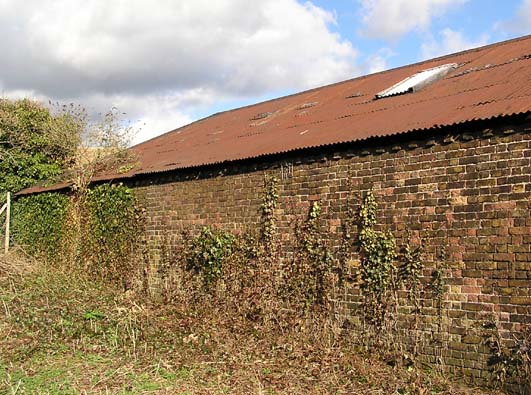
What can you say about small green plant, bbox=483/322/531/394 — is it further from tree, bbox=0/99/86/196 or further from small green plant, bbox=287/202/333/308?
tree, bbox=0/99/86/196

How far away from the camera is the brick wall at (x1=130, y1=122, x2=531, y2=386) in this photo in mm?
6117

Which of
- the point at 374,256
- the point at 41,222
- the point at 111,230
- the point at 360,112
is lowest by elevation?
the point at 374,256

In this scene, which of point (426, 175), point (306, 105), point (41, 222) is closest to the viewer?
point (426, 175)

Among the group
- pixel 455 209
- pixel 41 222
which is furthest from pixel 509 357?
pixel 41 222

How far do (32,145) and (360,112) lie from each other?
10378 mm

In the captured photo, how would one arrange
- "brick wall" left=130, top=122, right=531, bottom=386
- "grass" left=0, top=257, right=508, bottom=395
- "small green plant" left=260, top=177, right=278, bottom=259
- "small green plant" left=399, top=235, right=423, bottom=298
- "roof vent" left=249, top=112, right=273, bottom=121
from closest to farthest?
"brick wall" left=130, top=122, right=531, bottom=386, "grass" left=0, top=257, right=508, bottom=395, "small green plant" left=399, top=235, right=423, bottom=298, "small green plant" left=260, top=177, right=278, bottom=259, "roof vent" left=249, top=112, right=273, bottom=121

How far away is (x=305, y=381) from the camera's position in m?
6.40

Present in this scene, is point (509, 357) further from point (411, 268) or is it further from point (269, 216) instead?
point (269, 216)

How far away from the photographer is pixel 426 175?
686cm

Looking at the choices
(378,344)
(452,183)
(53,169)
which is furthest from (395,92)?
(53,169)

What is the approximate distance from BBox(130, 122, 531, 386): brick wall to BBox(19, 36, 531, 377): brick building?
12 mm

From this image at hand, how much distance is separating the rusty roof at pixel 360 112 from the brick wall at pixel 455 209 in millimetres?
258

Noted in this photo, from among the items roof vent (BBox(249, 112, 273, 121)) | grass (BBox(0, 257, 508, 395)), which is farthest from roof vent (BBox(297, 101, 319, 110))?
grass (BBox(0, 257, 508, 395))

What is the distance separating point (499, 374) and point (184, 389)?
125 inches
